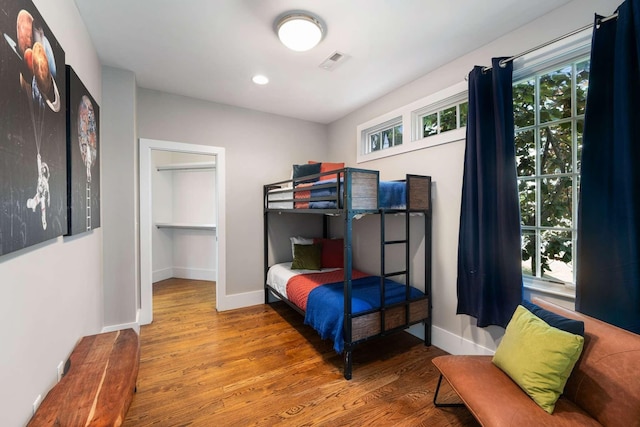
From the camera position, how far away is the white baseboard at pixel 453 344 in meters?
2.20

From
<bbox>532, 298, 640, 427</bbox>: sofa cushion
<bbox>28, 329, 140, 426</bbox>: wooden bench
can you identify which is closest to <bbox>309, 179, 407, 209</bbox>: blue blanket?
<bbox>532, 298, 640, 427</bbox>: sofa cushion

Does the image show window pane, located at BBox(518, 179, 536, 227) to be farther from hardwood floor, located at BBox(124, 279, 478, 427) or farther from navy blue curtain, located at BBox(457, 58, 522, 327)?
hardwood floor, located at BBox(124, 279, 478, 427)

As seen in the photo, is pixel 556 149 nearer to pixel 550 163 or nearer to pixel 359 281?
pixel 550 163

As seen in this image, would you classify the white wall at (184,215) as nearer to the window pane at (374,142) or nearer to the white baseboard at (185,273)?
the white baseboard at (185,273)

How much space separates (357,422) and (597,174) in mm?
2034

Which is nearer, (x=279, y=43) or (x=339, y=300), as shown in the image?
(x=279, y=43)

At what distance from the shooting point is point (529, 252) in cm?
200

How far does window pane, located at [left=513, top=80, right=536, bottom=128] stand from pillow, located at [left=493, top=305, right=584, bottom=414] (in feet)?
4.75

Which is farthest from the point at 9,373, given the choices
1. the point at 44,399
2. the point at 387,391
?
the point at 387,391

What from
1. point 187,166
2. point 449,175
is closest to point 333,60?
point 449,175

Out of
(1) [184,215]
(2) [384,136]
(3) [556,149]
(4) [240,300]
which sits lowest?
(4) [240,300]

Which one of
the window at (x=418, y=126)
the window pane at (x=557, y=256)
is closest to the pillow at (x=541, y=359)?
the window pane at (x=557, y=256)

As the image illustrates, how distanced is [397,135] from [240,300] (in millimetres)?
2896

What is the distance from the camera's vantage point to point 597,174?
1495mm
